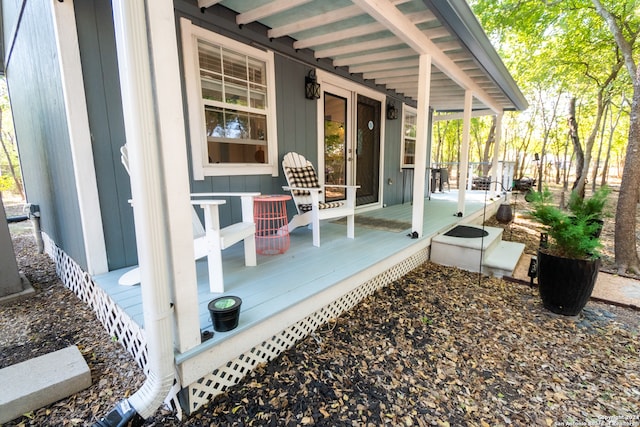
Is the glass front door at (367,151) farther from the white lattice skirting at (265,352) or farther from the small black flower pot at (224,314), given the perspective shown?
the small black flower pot at (224,314)

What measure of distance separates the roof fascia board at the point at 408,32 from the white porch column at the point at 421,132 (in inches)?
6.8

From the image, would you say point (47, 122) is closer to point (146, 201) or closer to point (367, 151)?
point (146, 201)

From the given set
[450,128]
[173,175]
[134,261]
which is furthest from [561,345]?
[450,128]

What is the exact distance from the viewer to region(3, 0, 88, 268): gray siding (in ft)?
7.22

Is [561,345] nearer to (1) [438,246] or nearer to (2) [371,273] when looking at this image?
(2) [371,273]

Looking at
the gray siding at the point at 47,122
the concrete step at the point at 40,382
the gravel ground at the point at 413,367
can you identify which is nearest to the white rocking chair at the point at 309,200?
the gravel ground at the point at 413,367

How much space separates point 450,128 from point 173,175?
2040 cm

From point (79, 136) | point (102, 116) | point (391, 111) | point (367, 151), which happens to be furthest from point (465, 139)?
point (79, 136)

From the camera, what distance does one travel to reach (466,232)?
398 cm

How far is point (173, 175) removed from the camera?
117 cm

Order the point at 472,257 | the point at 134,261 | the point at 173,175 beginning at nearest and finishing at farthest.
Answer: the point at 173,175
the point at 134,261
the point at 472,257

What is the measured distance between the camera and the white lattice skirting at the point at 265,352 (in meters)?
1.44

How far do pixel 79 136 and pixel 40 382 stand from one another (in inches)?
60.2

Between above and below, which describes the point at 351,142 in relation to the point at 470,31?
below
